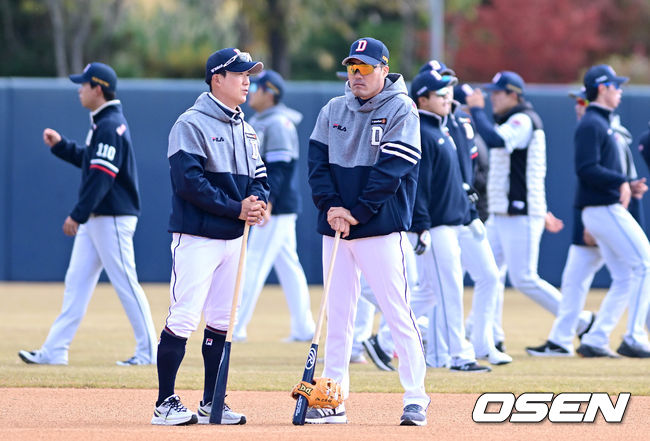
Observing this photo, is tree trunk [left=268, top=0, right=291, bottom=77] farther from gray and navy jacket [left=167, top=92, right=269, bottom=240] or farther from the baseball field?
gray and navy jacket [left=167, top=92, right=269, bottom=240]

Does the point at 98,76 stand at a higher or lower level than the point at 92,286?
higher

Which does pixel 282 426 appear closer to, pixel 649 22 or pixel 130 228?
pixel 130 228

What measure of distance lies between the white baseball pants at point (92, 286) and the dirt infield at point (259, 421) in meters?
1.33

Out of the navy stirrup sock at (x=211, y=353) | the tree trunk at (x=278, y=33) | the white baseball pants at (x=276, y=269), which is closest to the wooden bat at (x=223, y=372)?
the navy stirrup sock at (x=211, y=353)

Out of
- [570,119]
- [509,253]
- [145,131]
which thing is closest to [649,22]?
[570,119]

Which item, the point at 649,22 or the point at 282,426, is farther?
the point at 649,22

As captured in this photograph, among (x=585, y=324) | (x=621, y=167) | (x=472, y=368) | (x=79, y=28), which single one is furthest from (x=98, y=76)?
(x=79, y=28)

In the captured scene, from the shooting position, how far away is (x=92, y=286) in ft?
31.1

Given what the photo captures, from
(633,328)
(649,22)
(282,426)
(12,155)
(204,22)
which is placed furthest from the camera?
(649,22)

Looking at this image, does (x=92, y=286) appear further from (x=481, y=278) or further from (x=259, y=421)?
(x=481, y=278)

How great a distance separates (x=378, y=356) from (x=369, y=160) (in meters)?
2.95

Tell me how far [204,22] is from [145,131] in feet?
57.9

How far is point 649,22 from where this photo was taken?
37000 millimetres

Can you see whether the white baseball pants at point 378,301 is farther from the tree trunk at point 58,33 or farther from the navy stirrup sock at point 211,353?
the tree trunk at point 58,33
